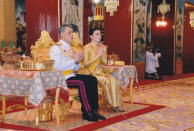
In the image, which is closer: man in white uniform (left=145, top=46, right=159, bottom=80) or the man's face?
the man's face

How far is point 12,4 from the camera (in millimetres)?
9016

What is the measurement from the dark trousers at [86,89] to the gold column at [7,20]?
5.08 meters

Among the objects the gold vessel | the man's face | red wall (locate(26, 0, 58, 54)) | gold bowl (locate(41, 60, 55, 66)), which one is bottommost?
the gold vessel

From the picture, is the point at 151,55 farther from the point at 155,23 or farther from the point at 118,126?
the point at 118,126

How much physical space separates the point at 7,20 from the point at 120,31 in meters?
3.76

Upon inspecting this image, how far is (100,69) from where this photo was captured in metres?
5.30

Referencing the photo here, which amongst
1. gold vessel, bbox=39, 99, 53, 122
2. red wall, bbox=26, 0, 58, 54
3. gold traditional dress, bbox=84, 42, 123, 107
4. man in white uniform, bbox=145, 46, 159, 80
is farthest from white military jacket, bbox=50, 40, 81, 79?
man in white uniform, bbox=145, 46, 159, 80

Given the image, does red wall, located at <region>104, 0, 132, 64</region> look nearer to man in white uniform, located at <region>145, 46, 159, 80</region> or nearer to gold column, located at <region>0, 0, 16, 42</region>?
Result: man in white uniform, located at <region>145, 46, 159, 80</region>

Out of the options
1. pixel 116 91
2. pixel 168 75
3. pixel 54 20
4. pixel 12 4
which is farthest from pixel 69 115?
pixel 168 75

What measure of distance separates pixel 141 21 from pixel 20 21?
4194 millimetres

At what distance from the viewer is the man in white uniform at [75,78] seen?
4.34 m

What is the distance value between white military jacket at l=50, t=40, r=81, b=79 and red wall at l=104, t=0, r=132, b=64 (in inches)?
234

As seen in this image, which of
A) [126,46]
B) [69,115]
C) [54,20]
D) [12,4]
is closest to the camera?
[69,115]

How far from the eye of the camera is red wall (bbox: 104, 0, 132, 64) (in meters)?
10.2
